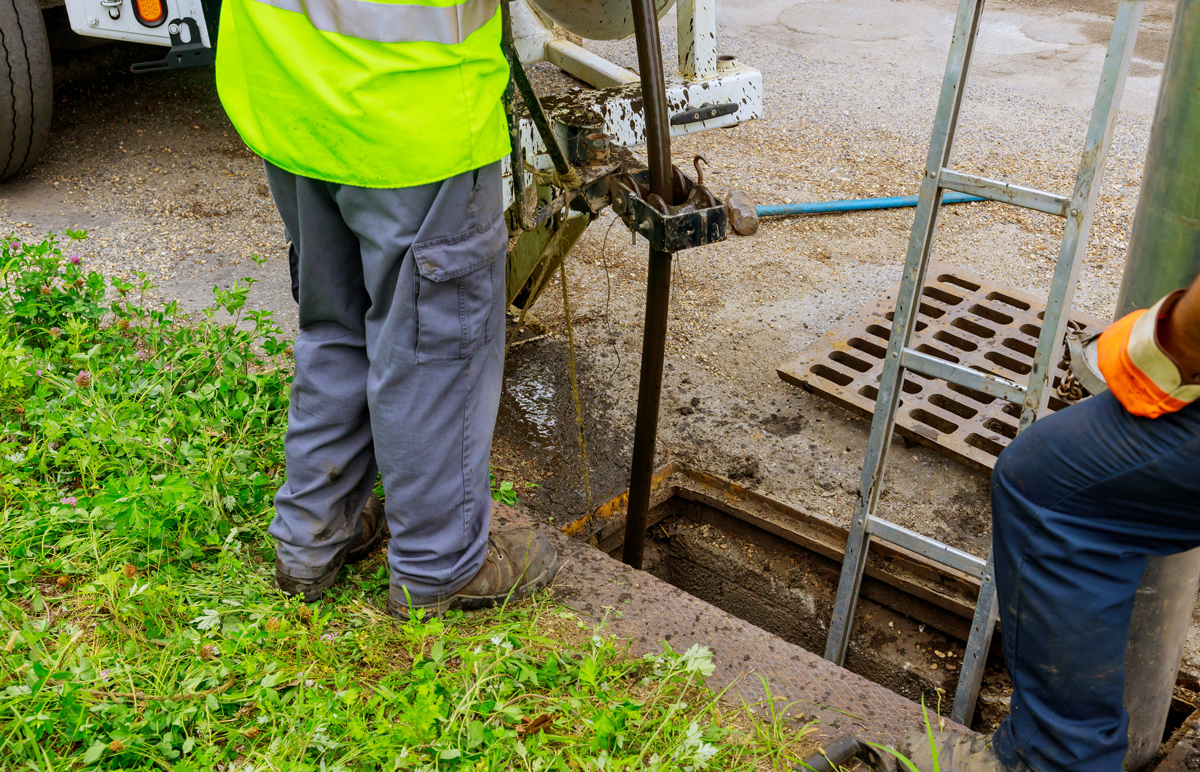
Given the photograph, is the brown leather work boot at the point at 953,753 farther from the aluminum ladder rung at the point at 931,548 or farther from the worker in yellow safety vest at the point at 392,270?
the worker in yellow safety vest at the point at 392,270

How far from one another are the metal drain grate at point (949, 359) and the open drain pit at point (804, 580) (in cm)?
41

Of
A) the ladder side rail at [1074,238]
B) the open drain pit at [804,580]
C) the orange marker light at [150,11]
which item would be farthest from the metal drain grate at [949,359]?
the orange marker light at [150,11]

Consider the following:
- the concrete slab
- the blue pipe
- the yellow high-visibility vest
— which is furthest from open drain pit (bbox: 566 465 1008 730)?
the blue pipe

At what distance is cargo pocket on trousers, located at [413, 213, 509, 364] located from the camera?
1.58 m

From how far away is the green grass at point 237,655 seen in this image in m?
1.55

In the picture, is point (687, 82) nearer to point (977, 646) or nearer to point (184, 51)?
point (977, 646)

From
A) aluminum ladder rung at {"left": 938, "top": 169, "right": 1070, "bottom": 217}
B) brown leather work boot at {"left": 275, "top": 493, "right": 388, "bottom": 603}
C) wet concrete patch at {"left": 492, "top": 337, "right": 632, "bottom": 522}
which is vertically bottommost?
wet concrete patch at {"left": 492, "top": 337, "right": 632, "bottom": 522}

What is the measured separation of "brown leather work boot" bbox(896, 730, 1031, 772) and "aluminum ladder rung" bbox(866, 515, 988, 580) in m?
0.43

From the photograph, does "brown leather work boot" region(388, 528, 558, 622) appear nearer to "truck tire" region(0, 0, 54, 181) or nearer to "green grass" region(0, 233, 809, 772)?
"green grass" region(0, 233, 809, 772)

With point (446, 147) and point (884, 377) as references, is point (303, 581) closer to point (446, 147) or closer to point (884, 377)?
point (446, 147)

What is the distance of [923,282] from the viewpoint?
198 centimetres

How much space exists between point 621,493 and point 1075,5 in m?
5.98

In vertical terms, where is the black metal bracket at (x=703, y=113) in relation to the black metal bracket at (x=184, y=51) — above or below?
above

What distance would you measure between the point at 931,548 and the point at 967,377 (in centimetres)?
40
